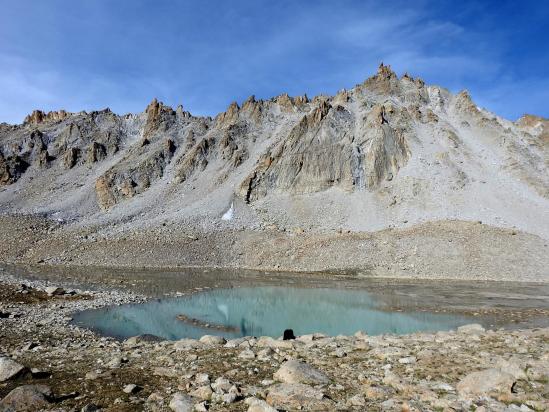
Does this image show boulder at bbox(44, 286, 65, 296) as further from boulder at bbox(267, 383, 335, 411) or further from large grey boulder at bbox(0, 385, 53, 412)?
boulder at bbox(267, 383, 335, 411)

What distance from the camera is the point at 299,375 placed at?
979 centimetres

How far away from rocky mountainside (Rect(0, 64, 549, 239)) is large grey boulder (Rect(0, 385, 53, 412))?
63.9 m

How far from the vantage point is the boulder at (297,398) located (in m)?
8.09

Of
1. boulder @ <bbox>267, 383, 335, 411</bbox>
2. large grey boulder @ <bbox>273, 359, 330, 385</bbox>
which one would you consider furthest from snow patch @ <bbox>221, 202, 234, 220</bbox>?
boulder @ <bbox>267, 383, 335, 411</bbox>

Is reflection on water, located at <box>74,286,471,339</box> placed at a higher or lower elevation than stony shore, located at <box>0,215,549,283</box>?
lower

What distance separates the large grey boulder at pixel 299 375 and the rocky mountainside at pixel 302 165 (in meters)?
61.0

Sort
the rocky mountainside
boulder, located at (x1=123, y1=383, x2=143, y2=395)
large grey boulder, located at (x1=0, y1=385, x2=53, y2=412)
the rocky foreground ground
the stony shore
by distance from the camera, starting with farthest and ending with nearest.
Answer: the rocky mountainside → the stony shore → boulder, located at (x1=123, y1=383, x2=143, y2=395) → the rocky foreground ground → large grey boulder, located at (x1=0, y1=385, x2=53, y2=412)

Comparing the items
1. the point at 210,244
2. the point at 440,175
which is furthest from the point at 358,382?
the point at 440,175

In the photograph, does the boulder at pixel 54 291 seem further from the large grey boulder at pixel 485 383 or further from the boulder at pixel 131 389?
the large grey boulder at pixel 485 383

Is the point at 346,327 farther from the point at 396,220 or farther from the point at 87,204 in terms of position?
the point at 87,204

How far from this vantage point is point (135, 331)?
2272cm

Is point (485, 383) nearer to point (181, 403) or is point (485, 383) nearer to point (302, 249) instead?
point (181, 403)

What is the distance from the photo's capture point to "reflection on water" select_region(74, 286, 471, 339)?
24.0 metres

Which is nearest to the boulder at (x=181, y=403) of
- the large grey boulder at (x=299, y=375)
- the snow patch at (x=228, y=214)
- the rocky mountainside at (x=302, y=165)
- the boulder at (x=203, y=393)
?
the boulder at (x=203, y=393)
